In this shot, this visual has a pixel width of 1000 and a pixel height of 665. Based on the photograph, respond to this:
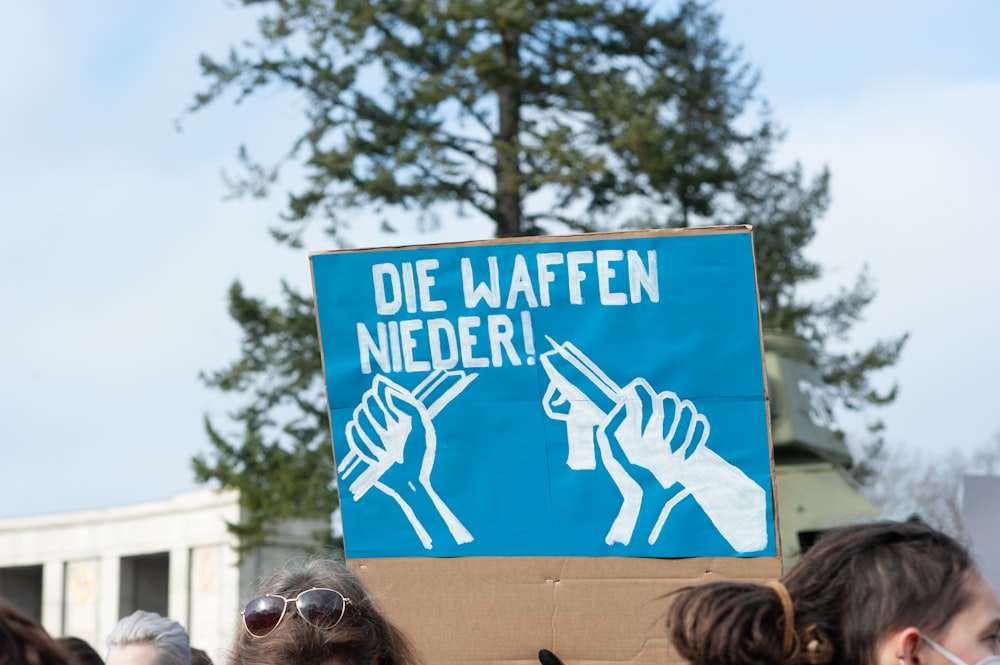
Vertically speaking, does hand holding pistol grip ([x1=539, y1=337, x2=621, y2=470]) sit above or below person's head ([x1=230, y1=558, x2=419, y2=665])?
above

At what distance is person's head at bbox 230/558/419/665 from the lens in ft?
8.70

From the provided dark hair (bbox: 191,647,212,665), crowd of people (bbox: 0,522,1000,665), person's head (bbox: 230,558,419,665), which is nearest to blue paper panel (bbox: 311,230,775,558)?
dark hair (bbox: 191,647,212,665)

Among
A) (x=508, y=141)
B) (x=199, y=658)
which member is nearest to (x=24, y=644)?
(x=199, y=658)

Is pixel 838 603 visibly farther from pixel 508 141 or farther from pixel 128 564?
pixel 128 564

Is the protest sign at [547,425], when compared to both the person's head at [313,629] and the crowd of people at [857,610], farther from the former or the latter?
the crowd of people at [857,610]

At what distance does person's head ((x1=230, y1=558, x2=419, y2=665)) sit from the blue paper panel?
109cm

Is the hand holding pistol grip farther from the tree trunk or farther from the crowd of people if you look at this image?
the tree trunk

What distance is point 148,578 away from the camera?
32.4 metres

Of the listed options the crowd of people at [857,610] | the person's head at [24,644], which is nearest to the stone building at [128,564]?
the crowd of people at [857,610]

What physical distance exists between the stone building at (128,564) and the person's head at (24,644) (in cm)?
2310

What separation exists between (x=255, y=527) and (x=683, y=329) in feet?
43.4

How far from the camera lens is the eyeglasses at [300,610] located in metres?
2.67

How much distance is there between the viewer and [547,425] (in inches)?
151

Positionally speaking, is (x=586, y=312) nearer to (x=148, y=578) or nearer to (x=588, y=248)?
(x=588, y=248)
